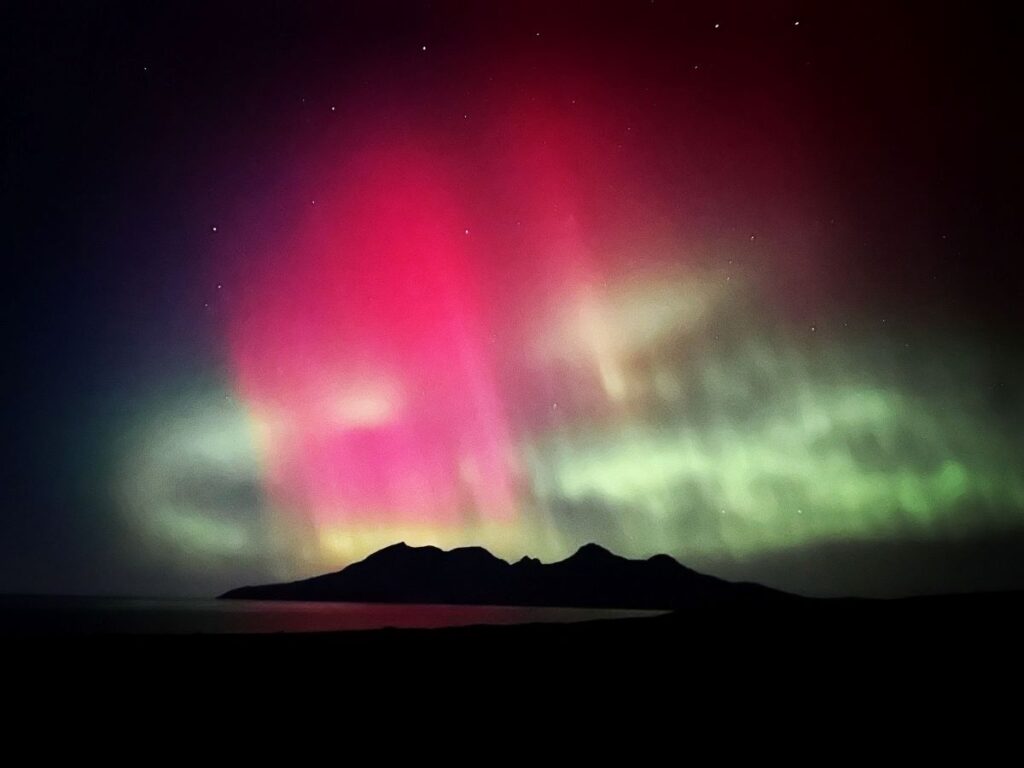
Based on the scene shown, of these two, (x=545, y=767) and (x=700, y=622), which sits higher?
(x=700, y=622)

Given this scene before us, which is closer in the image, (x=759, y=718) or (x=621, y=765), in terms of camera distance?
(x=621, y=765)

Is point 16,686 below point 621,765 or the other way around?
the other way around

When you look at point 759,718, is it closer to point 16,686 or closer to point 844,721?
point 844,721

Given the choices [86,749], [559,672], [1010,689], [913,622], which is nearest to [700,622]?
[913,622]

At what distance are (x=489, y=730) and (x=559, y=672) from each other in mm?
4307

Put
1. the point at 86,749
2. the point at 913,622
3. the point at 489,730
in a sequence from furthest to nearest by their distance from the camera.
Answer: the point at 913,622, the point at 489,730, the point at 86,749

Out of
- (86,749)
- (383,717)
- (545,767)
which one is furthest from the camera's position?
(383,717)

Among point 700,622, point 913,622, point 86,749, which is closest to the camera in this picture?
point 86,749

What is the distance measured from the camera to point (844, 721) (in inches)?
378

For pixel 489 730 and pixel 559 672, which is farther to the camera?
pixel 559 672

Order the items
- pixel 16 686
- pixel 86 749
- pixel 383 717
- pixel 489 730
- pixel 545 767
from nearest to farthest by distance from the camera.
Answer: pixel 545 767, pixel 86 749, pixel 489 730, pixel 383 717, pixel 16 686

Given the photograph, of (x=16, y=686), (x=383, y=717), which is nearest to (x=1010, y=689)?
(x=383, y=717)

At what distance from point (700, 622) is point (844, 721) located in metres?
11.3

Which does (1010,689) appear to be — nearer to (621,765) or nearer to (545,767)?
(621,765)
